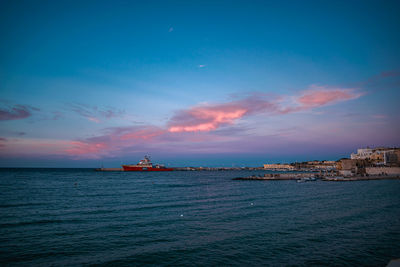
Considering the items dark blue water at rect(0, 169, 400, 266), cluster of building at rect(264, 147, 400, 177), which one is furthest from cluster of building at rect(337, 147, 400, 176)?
dark blue water at rect(0, 169, 400, 266)

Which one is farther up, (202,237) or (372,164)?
(202,237)

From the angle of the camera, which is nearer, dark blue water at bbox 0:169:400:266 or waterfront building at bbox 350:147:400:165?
dark blue water at bbox 0:169:400:266

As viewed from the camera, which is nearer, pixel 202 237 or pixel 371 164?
pixel 202 237

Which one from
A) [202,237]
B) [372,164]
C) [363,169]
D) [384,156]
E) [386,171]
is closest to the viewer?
[202,237]

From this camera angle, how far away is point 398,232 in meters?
17.5

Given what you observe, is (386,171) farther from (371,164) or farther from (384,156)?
(384,156)

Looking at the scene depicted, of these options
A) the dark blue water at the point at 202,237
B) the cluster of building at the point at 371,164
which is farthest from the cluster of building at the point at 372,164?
the dark blue water at the point at 202,237

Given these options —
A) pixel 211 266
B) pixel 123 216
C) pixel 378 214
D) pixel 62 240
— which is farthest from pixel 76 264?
pixel 378 214

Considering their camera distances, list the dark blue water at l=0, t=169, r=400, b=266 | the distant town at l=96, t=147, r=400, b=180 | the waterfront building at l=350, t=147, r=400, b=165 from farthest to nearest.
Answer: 1. the waterfront building at l=350, t=147, r=400, b=165
2. the distant town at l=96, t=147, r=400, b=180
3. the dark blue water at l=0, t=169, r=400, b=266

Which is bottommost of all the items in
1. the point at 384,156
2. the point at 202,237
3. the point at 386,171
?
the point at 386,171

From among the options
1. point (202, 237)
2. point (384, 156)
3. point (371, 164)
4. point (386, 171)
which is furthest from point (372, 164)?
point (202, 237)

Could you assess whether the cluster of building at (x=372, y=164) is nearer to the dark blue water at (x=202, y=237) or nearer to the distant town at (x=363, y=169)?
the distant town at (x=363, y=169)

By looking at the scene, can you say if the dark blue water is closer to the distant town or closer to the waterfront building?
the distant town

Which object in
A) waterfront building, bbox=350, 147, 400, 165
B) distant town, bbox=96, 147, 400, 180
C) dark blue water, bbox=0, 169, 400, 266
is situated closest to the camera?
dark blue water, bbox=0, 169, 400, 266
